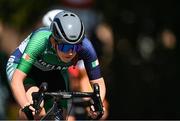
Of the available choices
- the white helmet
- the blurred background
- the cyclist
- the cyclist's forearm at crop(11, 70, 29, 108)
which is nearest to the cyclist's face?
the cyclist

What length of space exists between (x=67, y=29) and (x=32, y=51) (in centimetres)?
51

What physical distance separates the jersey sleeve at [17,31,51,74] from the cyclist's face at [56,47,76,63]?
0.23m

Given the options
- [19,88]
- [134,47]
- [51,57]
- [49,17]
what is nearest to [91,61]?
[51,57]

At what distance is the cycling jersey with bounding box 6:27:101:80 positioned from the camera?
9.05 meters

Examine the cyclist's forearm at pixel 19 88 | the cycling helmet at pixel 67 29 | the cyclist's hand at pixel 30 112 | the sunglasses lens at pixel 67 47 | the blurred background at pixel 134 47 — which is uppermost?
the cycling helmet at pixel 67 29

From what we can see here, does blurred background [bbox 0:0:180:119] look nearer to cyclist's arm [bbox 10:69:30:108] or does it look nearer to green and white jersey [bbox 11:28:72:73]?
green and white jersey [bbox 11:28:72:73]

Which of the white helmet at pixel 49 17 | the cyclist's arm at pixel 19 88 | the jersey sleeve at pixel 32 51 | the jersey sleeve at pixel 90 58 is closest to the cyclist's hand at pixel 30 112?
the cyclist's arm at pixel 19 88

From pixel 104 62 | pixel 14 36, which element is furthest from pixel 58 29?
pixel 104 62

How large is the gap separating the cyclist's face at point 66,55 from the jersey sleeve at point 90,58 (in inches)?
7.9

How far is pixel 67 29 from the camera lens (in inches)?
345

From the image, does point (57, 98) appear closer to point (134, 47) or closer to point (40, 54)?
point (40, 54)

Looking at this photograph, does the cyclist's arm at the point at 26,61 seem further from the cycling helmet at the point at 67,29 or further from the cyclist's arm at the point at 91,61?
the cyclist's arm at the point at 91,61

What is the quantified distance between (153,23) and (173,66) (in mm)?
963

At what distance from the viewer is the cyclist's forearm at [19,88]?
28.8 ft
